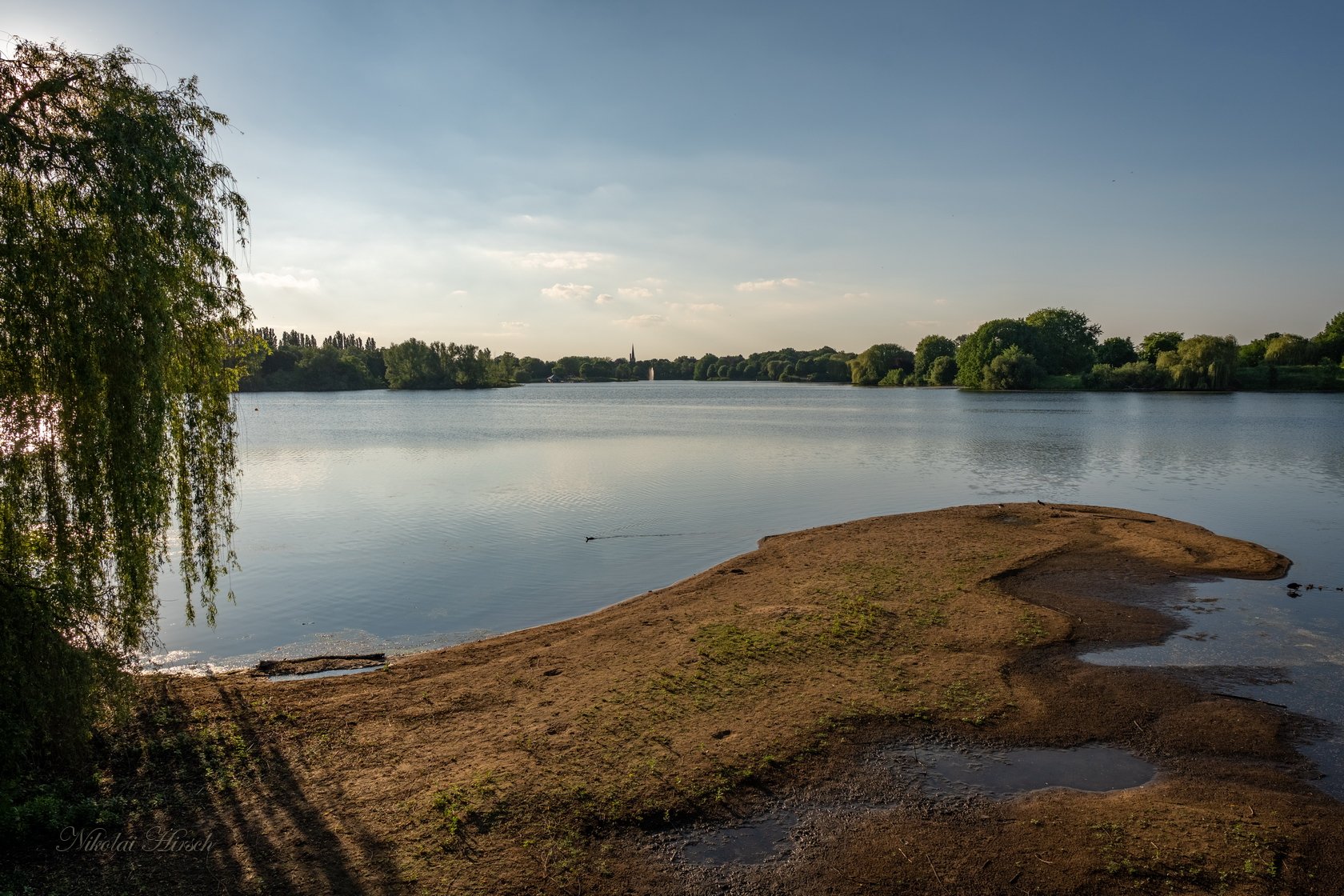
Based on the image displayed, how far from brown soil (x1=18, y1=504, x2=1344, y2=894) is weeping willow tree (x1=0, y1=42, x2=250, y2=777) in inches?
54.0

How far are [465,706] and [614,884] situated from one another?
4.17m

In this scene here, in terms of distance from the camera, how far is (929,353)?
182 metres

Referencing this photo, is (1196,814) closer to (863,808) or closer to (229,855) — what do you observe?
(863,808)

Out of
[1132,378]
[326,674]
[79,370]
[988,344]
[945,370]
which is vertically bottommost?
[326,674]

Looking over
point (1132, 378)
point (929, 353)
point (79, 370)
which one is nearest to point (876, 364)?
point (929, 353)

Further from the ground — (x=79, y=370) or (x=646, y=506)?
(x=79, y=370)

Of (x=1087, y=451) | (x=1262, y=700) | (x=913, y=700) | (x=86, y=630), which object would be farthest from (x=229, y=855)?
(x=1087, y=451)

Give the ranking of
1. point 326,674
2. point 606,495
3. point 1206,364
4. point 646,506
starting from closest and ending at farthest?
point 326,674 → point 646,506 → point 606,495 → point 1206,364

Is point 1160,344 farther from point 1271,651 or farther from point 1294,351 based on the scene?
point 1271,651

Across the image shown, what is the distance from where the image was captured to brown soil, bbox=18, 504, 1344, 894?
6.14m

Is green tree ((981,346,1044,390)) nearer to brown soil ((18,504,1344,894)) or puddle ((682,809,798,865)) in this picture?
brown soil ((18,504,1344,894))

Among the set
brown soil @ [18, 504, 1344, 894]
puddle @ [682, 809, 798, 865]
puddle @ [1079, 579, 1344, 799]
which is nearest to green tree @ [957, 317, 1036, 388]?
puddle @ [1079, 579, 1344, 799]

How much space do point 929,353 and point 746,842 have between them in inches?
7428

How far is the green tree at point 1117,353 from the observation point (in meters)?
143
